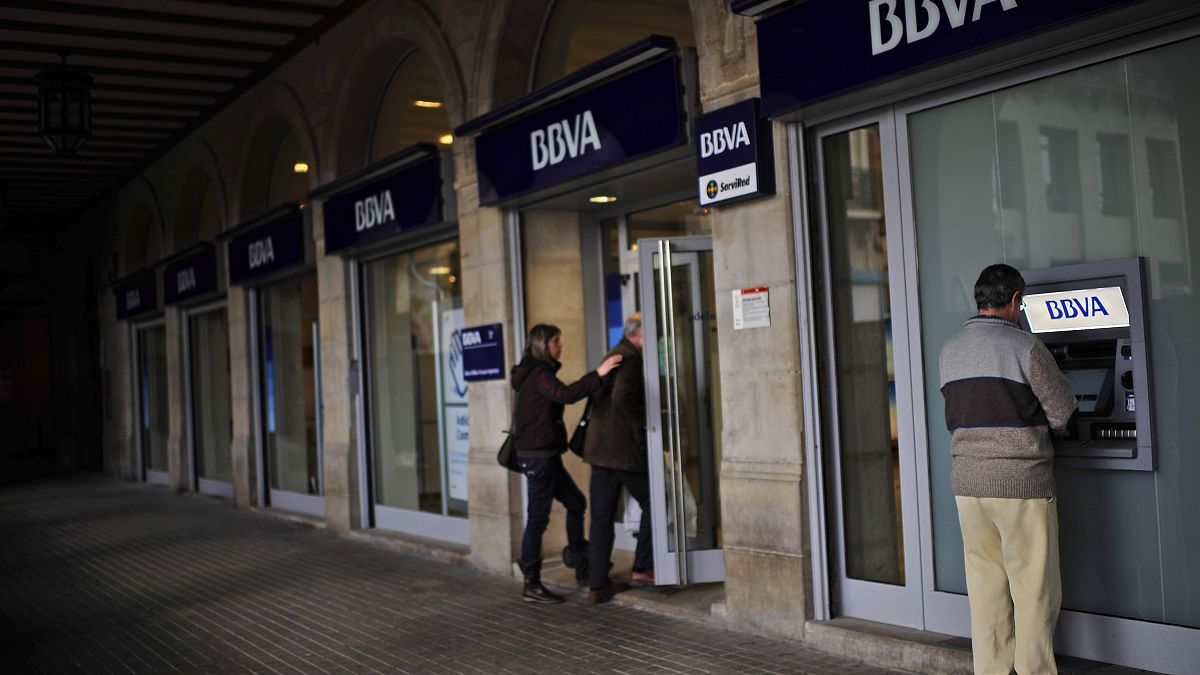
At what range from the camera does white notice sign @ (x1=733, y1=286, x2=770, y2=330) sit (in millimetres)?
5973

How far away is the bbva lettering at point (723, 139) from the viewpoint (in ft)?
19.4

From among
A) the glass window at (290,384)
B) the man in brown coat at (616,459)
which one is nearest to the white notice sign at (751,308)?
the man in brown coat at (616,459)

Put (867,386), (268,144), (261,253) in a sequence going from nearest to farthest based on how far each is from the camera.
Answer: (867,386), (261,253), (268,144)

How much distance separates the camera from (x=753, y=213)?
19.7ft

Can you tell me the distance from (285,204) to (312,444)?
2.57m

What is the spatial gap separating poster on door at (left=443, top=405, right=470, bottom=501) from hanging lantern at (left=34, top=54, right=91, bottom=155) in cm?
412

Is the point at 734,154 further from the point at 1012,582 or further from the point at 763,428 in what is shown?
the point at 1012,582

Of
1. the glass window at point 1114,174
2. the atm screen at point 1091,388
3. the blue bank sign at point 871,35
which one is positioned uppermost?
the blue bank sign at point 871,35

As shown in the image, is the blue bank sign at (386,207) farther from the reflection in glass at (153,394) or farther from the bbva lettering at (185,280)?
the reflection in glass at (153,394)

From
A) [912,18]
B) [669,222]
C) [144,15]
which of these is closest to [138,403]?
[144,15]

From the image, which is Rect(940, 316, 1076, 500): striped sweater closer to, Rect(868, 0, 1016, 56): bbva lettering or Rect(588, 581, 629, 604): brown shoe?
Rect(868, 0, 1016, 56): bbva lettering

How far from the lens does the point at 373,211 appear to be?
390 inches

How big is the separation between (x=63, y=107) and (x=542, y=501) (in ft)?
20.0

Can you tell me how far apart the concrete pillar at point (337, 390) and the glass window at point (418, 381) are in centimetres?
18
